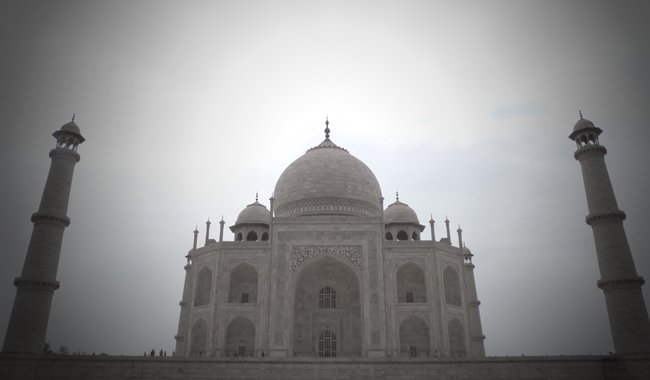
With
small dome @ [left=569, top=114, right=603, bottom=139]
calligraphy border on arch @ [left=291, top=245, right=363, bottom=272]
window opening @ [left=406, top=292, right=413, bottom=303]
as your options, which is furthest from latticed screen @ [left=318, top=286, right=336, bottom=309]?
small dome @ [left=569, top=114, right=603, bottom=139]

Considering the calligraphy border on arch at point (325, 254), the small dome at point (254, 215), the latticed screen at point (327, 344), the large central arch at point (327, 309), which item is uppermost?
the small dome at point (254, 215)

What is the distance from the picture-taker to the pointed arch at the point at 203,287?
24.1m

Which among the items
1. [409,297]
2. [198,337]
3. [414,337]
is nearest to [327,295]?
[409,297]

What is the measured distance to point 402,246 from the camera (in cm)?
2341

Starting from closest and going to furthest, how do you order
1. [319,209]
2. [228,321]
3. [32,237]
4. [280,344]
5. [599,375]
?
[599,375], [32,237], [280,344], [228,321], [319,209]

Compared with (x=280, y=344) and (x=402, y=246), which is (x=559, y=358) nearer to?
(x=402, y=246)

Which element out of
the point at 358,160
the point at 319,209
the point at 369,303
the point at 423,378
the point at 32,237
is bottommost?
the point at 423,378

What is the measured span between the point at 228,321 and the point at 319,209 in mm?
7752

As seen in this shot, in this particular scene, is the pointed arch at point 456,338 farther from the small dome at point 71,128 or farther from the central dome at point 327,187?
the small dome at point 71,128

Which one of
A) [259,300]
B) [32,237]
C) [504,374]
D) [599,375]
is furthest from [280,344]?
[599,375]

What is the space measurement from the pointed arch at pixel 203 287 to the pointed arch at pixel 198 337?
3.82 ft

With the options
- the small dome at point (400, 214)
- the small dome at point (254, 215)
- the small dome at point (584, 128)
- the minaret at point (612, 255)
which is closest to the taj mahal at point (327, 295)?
the small dome at point (254, 215)

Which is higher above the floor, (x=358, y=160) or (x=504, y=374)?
(x=358, y=160)

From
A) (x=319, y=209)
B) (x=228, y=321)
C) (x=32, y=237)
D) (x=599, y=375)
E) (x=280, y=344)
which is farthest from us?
(x=319, y=209)
